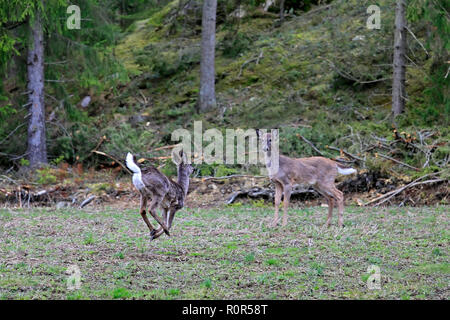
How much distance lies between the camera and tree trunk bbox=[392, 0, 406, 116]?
16.5 meters

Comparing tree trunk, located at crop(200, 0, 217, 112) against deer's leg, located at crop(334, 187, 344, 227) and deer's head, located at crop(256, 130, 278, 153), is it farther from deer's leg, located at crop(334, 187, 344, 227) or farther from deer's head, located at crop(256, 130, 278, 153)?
deer's leg, located at crop(334, 187, 344, 227)

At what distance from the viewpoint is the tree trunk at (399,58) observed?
16.5 meters

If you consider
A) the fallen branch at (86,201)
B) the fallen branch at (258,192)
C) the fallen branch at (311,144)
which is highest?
the fallen branch at (311,144)

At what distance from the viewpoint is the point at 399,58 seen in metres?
16.7

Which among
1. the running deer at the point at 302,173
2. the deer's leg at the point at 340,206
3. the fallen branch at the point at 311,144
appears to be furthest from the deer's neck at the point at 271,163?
the fallen branch at the point at 311,144

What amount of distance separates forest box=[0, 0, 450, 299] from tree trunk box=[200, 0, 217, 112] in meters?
0.05

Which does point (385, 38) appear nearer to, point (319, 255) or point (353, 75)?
point (353, 75)

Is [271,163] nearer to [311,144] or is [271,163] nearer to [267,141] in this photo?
[267,141]

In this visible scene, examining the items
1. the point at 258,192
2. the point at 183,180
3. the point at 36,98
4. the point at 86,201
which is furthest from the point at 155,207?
the point at 36,98

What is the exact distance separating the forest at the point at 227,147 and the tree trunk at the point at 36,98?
37mm

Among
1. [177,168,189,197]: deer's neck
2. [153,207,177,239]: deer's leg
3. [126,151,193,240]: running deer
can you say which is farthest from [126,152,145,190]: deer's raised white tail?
[177,168,189,197]: deer's neck

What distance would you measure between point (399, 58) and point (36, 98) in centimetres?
983

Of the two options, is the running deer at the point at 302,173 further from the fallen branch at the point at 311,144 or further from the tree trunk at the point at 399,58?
the tree trunk at the point at 399,58

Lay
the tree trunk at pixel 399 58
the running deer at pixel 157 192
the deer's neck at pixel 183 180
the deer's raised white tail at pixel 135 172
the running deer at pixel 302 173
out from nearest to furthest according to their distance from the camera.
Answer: the deer's raised white tail at pixel 135 172, the running deer at pixel 157 192, the deer's neck at pixel 183 180, the running deer at pixel 302 173, the tree trunk at pixel 399 58
